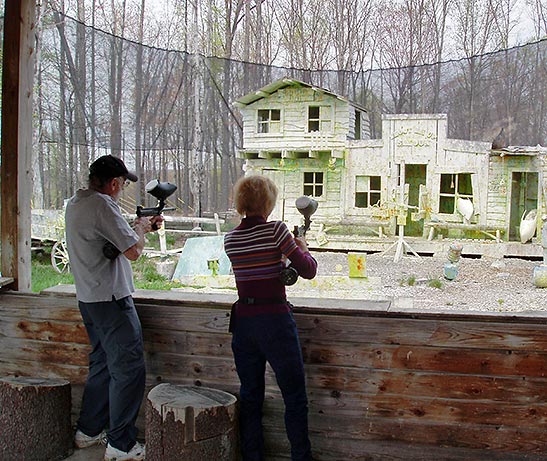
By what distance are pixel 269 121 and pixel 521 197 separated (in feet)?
13.4

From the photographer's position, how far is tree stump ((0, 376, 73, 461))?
2164mm

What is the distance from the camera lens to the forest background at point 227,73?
25.2 feet

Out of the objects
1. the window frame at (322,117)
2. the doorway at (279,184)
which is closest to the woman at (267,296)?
the window frame at (322,117)

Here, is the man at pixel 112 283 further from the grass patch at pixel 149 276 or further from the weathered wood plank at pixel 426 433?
the grass patch at pixel 149 276

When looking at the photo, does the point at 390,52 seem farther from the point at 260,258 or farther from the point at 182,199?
the point at 260,258

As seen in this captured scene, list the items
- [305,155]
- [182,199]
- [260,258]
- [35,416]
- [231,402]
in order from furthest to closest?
[305,155], [182,199], [35,416], [231,402], [260,258]

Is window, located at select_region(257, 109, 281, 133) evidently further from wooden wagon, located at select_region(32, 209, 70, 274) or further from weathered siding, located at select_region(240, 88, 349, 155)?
wooden wagon, located at select_region(32, 209, 70, 274)

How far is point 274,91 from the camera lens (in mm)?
9562

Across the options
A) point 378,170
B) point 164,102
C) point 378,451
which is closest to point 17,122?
point 378,451

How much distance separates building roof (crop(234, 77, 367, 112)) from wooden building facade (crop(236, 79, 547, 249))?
0.06ft

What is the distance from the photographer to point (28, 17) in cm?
229

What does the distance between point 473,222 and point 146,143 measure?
5.11m

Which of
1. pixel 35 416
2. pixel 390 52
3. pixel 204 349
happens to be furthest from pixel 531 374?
pixel 390 52

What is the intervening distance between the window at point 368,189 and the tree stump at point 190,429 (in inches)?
326
